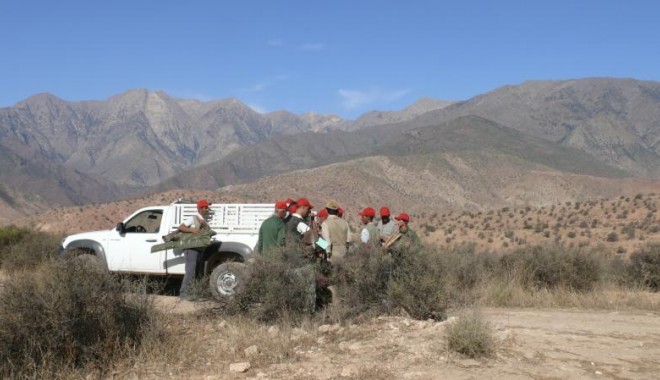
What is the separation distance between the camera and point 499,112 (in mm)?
152125

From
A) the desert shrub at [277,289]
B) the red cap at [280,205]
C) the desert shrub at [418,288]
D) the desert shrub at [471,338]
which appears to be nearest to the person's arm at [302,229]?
the red cap at [280,205]

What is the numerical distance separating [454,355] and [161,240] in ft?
21.8

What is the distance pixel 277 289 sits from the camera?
335 inches

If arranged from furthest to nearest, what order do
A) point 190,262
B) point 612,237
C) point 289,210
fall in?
1. point 612,237
2. point 190,262
3. point 289,210

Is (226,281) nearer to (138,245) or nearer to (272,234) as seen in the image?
(272,234)

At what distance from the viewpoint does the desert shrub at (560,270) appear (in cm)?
1406

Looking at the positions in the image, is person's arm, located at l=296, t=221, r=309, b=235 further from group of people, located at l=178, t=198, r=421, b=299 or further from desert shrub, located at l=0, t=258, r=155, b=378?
Answer: desert shrub, located at l=0, t=258, r=155, b=378

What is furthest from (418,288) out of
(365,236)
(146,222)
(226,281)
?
(146,222)

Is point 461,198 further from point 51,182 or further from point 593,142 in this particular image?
point 51,182

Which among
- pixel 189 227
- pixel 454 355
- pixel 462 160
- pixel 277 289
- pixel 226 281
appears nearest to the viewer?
pixel 454 355

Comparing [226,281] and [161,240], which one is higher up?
[161,240]

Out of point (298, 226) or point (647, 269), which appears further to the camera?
point (647, 269)

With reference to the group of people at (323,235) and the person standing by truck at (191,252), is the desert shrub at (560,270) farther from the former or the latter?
the person standing by truck at (191,252)

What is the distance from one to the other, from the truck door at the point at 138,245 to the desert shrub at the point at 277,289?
3.54 metres
